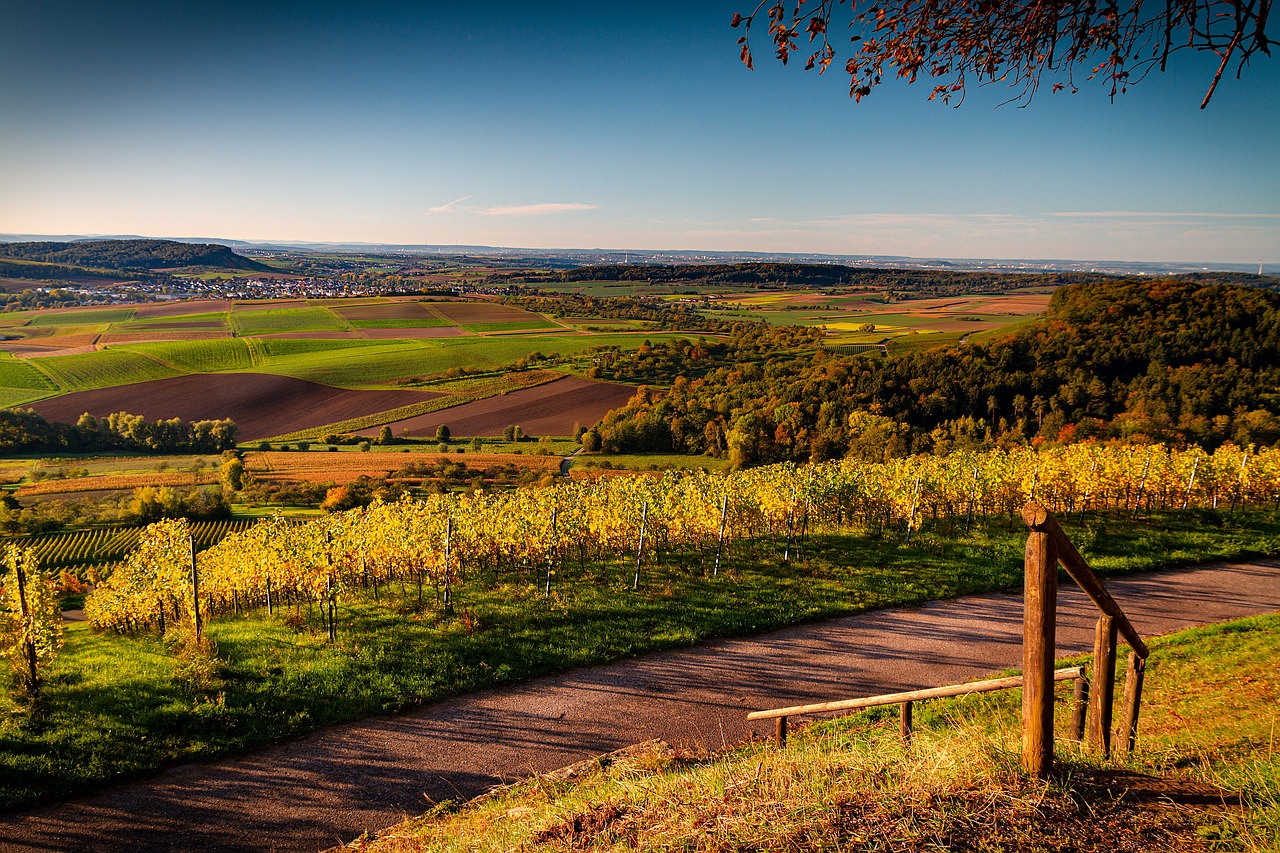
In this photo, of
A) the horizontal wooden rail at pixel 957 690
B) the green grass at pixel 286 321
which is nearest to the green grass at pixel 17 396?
the green grass at pixel 286 321

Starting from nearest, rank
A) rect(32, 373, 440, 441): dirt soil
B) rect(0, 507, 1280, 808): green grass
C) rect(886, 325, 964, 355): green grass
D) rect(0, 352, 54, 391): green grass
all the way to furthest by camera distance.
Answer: rect(0, 507, 1280, 808): green grass → rect(32, 373, 440, 441): dirt soil → rect(0, 352, 54, 391): green grass → rect(886, 325, 964, 355): green grass

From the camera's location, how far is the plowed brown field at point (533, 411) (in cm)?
6619

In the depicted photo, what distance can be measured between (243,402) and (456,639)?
2878 inches

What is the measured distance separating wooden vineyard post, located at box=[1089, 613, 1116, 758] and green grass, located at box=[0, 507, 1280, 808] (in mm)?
8876

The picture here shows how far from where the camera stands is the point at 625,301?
543 feet

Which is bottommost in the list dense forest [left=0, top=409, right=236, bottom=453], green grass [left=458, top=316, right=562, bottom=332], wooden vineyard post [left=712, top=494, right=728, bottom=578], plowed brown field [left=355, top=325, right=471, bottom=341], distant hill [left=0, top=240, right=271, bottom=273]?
dense forest [left=0, top=409, right=236, bottom=453]

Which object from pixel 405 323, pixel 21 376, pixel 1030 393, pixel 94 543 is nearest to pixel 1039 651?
pixel 94 543

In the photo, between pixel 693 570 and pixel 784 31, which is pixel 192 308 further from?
pixel 784 31

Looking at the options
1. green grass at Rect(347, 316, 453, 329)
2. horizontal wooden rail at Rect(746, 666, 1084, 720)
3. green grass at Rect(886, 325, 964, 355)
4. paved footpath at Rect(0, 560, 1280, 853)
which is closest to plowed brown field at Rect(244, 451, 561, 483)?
paved footpath at Rect(0, 560, 1280, 853)

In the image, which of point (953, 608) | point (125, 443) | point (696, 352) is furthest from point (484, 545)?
point (696, 352)

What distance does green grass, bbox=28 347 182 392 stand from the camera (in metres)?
76.2

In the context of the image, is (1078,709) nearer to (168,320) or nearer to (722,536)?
(722,536)

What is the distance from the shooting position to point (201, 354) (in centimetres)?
9038

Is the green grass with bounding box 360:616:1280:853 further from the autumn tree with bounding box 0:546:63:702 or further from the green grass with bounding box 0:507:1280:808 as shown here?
the autumn tree with bounding box 0:546:63:702
